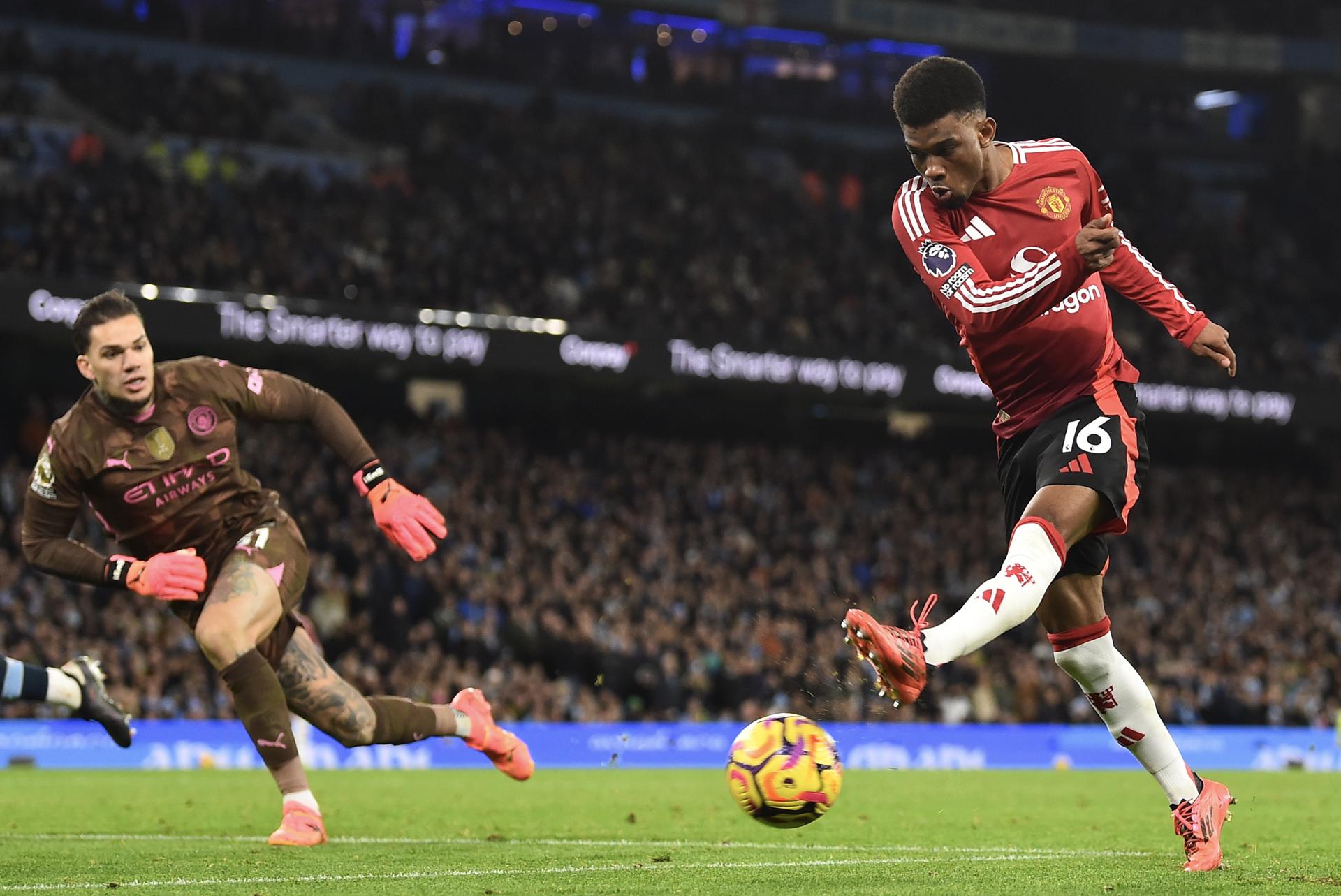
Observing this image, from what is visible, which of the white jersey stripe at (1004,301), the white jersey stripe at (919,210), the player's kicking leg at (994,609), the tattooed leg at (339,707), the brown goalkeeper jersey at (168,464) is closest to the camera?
the player's kicking leg at (994,609)

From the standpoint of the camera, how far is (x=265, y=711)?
23.9ft

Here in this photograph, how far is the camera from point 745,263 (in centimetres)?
2861

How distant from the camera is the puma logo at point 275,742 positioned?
24.1ft

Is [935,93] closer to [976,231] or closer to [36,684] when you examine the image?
[976,231]

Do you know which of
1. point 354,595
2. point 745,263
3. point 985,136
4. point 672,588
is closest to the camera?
point 985,136

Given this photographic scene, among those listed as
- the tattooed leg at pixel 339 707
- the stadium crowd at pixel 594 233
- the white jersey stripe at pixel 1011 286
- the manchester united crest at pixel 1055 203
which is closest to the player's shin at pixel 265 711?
the tattooed leg at pixel 339 707

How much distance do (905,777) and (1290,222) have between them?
22693 mm

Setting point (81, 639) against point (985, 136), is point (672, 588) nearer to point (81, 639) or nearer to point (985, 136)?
point (81, 639)

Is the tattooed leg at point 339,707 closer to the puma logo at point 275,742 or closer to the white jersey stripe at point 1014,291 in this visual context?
the puma logo at point 275,742

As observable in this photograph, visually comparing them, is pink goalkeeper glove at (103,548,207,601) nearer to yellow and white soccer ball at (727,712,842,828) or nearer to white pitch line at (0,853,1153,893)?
white pitch line at (0,853,1153,893)

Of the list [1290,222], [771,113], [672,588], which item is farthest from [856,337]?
[1290,222]

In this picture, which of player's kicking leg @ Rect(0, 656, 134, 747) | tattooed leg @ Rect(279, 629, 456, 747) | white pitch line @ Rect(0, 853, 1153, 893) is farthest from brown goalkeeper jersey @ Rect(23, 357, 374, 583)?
white pitch line @ Rect(0, 853, 1153, 893)

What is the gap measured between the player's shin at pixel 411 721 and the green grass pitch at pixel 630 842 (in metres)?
0.50

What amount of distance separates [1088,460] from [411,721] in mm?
3780
